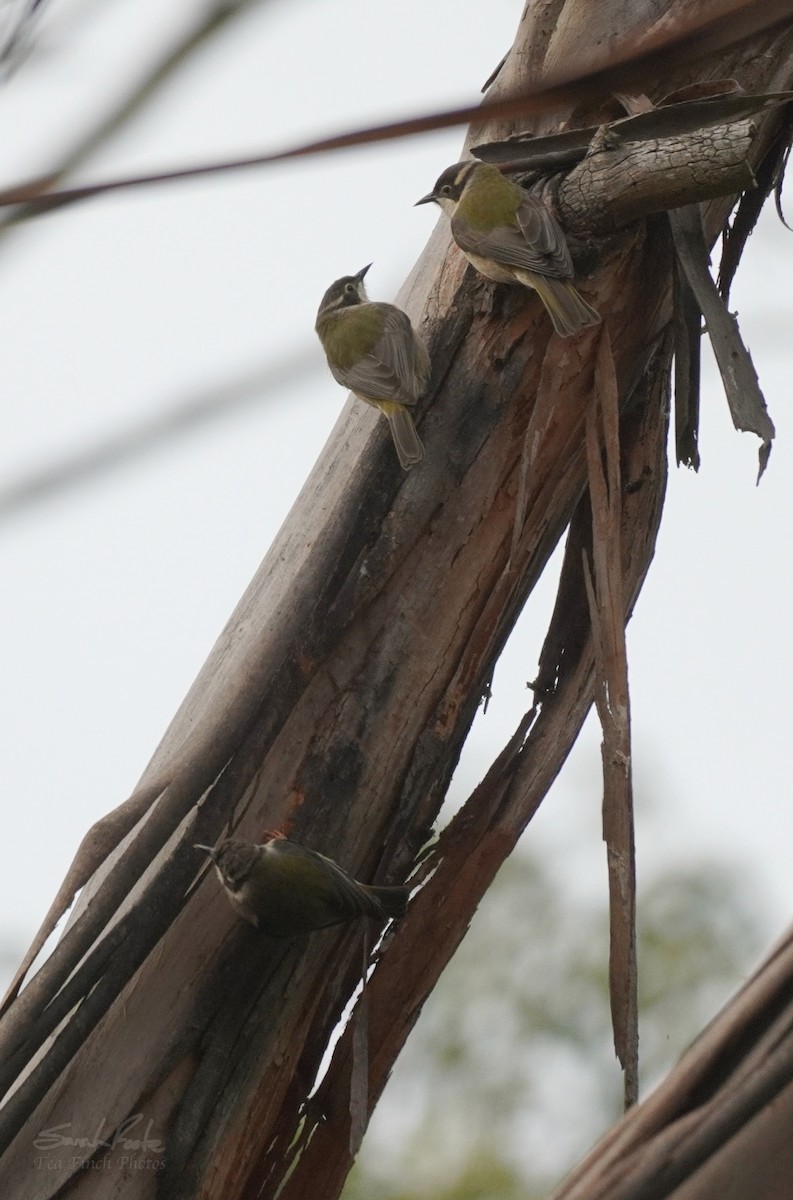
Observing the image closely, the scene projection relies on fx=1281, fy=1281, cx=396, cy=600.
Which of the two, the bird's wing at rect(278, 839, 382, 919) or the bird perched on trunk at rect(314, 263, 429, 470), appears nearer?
the bird's wing at rect(278, 839, 382, 919)

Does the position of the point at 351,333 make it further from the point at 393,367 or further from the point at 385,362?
the point at 393,367

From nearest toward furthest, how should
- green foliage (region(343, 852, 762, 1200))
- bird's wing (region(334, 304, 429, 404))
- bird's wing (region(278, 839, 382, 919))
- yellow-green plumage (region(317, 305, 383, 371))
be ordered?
1. bird's wing (region(278, 839, 382, 919))
2. bird's wing (region(334, 304, 429, 404))
3. yellow-green plumage (region(317, 305, 383, 371))
4. green foliage (region(343, 852, 762, 1200))

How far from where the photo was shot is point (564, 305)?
3.45 meters

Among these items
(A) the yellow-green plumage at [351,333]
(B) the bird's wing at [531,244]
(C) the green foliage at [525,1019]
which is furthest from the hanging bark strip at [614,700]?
(C) the green foliage at [525,1019]

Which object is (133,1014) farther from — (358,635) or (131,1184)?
(358,635)

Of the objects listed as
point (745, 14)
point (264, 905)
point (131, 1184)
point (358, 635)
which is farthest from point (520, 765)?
point (745, 14)

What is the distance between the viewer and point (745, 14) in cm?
91

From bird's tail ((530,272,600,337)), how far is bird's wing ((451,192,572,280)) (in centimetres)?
2

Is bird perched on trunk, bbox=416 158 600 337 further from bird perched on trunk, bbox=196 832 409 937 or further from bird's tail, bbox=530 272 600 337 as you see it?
bird perched on trunk, bbox=196 832 409 937

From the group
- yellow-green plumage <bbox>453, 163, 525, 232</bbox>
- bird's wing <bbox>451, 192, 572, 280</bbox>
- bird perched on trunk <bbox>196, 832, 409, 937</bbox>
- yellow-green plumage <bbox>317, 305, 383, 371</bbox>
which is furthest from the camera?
yellow-green plumage <bbox>317, 305, 383, 371</bbox>

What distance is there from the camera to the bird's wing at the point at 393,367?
3693 millimetres

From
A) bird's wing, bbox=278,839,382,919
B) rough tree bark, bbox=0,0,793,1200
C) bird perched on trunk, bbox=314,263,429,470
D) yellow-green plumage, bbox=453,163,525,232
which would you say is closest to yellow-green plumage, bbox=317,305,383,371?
bird perched on trunk, bbox=314,263,429,470

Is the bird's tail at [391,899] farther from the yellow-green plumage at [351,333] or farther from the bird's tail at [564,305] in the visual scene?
the yellow-green plumage at [351,333]

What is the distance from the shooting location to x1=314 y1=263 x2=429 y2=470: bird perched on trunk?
3.58m
